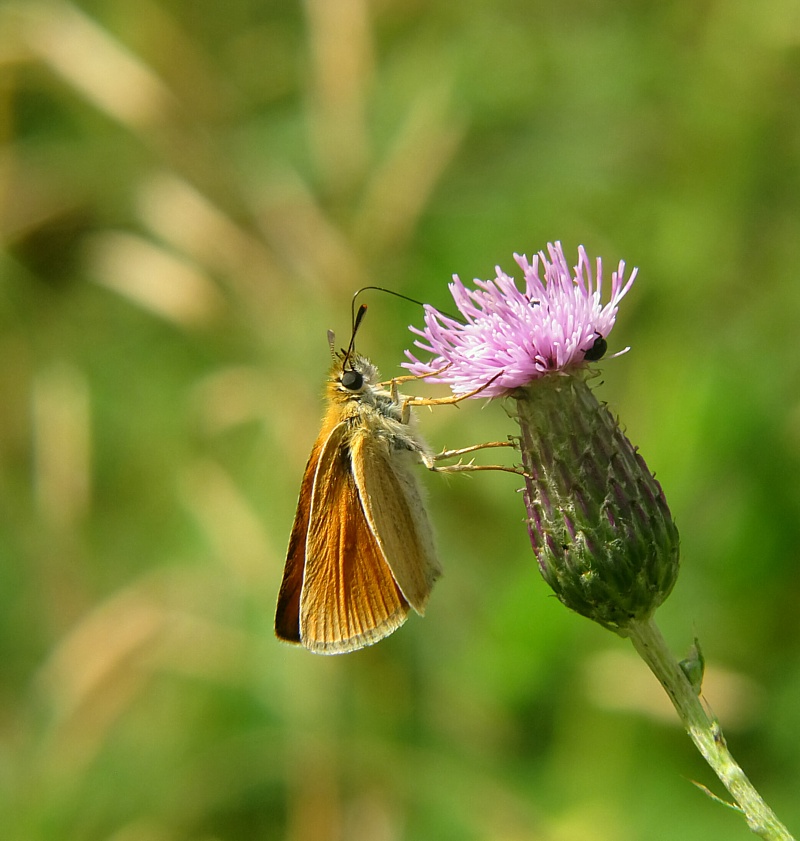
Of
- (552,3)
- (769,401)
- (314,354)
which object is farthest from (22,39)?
(769,401)

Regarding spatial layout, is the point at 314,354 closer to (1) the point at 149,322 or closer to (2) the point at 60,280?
(1) the point at 149,322

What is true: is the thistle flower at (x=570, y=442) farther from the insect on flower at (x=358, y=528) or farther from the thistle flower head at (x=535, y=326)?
the insect on flower at (x=358, y=528)

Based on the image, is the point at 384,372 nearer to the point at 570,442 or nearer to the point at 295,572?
the point at 295,572

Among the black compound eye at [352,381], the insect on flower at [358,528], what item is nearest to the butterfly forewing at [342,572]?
the insect on flower at [358,528]

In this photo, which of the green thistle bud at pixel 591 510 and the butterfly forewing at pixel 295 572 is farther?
the butterfly forewing at pixel 295 572

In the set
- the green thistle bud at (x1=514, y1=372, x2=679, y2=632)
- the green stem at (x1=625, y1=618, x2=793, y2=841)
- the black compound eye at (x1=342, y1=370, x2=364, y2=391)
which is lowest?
the green stem at (x1=625, y1=618, x2=793, y2=841)

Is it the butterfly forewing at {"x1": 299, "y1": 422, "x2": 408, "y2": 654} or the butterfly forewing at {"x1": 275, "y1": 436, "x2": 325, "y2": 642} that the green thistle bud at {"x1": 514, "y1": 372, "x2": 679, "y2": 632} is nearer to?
Result: the butterfly forewing at {"x1": 299, "y1": 422, "x2": 408, "y2": 654}

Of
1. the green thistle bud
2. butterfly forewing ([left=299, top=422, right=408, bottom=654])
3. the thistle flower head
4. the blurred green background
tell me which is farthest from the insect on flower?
the blurred green background

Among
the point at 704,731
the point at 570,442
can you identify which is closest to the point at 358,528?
the point at 570,442
